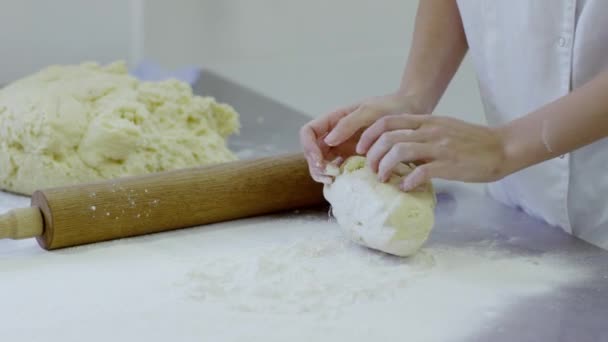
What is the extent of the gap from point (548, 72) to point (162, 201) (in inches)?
25.2

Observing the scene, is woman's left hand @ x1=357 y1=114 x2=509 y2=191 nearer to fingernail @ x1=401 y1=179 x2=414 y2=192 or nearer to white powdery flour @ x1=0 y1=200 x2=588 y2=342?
fingernail @ x1=401 y1=179 x2=414 y2=192

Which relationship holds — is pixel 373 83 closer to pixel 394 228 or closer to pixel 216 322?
pixel 394 228

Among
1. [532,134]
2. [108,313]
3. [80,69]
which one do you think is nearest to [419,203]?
[532,134]

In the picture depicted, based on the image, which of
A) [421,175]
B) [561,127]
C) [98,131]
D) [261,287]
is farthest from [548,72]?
[98,131]

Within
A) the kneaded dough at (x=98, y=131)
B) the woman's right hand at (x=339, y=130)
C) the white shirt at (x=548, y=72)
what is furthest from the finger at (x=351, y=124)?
the kneaded dough at (x=98, y=131)

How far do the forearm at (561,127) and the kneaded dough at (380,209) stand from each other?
0.47ft

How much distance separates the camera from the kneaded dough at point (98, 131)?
156cm

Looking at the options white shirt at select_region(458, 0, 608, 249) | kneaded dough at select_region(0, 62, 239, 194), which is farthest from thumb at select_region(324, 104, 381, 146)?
kneaded dough at select_region(0, 62, 239, 194)

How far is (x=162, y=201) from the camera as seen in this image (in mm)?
1364

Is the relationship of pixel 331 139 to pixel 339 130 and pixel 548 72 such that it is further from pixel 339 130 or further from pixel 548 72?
pixel 548 72

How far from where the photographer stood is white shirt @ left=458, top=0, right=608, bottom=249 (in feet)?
4.21

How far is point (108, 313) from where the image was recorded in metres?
1.06

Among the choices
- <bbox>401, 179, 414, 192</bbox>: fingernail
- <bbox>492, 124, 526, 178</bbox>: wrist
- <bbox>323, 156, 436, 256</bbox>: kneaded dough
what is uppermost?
<bbox>492, 124, 526, 178</bbox>: wrist

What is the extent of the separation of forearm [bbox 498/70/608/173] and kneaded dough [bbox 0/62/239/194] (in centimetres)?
69
